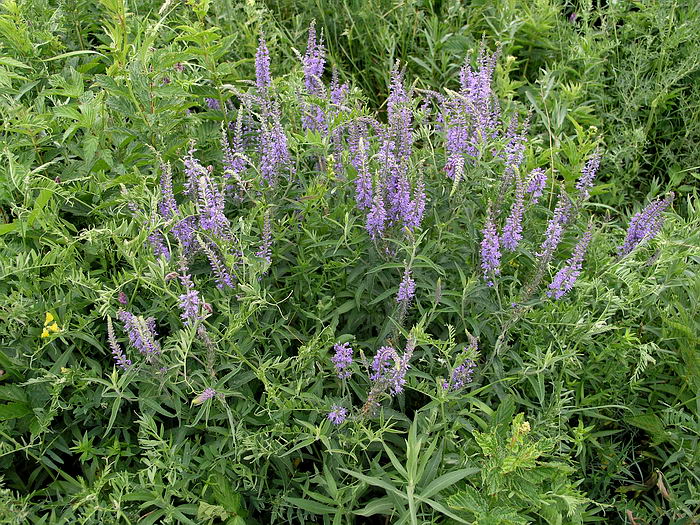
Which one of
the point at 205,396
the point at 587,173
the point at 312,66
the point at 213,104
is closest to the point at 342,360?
the point at 205,396

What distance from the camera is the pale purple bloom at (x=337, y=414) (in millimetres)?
2432

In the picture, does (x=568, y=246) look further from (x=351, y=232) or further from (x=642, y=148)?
(x=642, y=148)

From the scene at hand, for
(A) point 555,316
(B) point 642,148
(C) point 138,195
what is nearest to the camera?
(C) point 138,195

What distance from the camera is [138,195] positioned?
104 inches

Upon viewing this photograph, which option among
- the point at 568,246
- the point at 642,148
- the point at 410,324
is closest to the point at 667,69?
the point at 642,148

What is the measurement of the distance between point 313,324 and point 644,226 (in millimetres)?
1589

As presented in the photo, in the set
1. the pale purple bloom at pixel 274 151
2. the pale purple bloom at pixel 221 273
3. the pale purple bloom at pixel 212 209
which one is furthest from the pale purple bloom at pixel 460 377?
the pale purple bloom at pixel 274 151

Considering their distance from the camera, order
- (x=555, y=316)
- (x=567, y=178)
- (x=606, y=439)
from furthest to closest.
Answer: (x=567, y=178) < (x=606, y=439) < (x=555, y=316)

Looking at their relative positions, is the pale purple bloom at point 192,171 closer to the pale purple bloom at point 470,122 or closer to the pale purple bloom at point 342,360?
the pale purple bloom at point 342,360

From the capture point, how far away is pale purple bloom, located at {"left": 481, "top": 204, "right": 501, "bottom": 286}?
2.65m

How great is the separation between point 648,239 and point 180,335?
2050 mm

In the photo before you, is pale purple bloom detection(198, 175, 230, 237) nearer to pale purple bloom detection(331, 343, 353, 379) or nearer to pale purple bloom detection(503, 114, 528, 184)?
pale purple bloom detection(331, 343, 353, 379)

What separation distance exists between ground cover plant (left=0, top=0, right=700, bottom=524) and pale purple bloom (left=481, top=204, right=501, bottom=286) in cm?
1

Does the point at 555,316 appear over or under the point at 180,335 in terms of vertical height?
under
